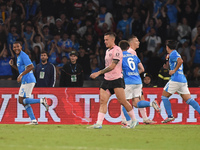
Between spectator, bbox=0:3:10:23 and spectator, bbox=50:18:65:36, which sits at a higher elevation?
spectator, bbox=0:3:10:23

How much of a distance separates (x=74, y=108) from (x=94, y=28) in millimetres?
5755

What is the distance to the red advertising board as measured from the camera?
534 inches

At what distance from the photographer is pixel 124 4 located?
62.4 ft

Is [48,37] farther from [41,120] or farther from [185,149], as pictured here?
[185,149]

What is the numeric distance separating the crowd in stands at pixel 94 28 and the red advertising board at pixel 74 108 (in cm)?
317

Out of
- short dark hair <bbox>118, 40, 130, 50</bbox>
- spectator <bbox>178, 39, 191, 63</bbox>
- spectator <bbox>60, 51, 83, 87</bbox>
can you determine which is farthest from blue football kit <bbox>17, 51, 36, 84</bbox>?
spectator <bbox>178, 39, 191, 63</bbox>

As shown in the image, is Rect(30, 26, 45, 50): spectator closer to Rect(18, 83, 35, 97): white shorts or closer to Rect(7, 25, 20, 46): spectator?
Rect(7, 25, 20, 46): spectator

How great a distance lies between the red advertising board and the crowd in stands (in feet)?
10.4

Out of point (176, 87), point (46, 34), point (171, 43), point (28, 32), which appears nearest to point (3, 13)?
point (28, 32)

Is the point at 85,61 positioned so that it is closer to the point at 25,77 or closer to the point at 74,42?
the point at 74,42

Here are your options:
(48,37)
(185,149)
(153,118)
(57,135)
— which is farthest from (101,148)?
(48,37)

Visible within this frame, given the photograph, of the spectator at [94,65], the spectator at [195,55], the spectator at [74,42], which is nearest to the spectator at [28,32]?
the spectator at [74,42]

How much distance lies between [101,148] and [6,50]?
1111 centimetres

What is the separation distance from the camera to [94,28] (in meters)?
18.6
